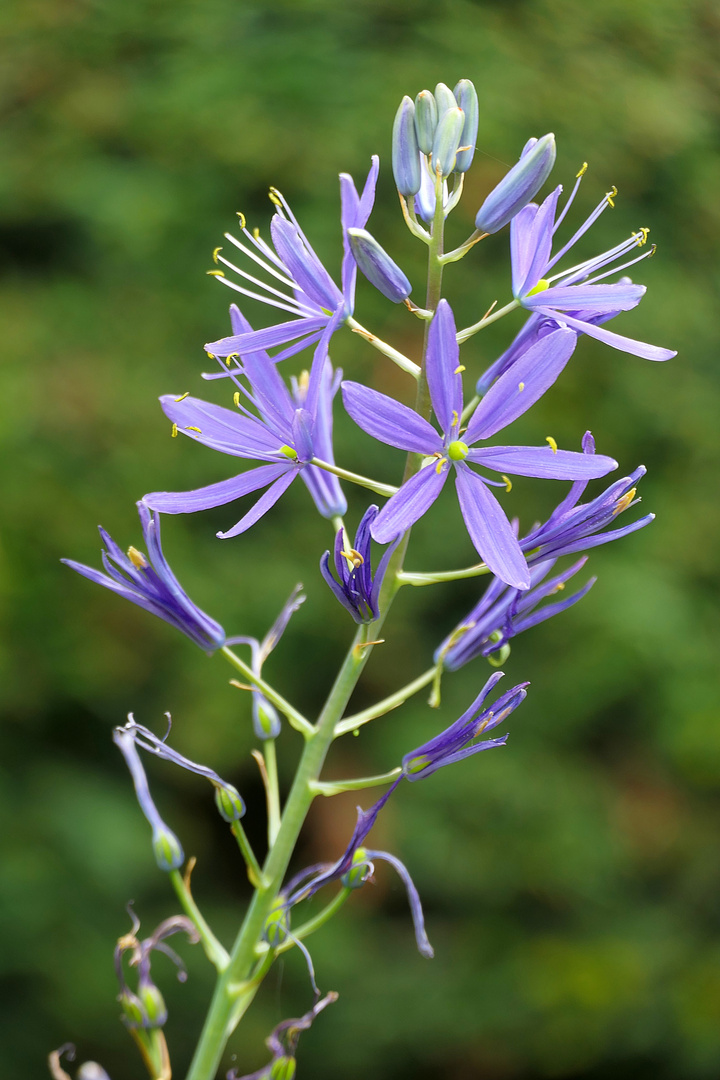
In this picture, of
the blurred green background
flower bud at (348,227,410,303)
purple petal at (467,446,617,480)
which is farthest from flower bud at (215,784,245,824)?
the blurred green background

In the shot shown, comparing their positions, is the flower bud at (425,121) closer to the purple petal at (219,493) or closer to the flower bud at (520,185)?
the flower bud at (520,185)

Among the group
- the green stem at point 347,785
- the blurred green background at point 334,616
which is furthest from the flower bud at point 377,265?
the blurred green background at point 334,616

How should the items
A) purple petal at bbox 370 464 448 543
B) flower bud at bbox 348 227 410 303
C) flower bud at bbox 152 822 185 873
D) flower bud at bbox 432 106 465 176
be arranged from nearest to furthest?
purple petal at bbox 370 464 448 543 → flower bud at bbox 348 227 410 303 → flower bud at bbox 432 106 465 176 → flower bud at bbox 152 822 185 873

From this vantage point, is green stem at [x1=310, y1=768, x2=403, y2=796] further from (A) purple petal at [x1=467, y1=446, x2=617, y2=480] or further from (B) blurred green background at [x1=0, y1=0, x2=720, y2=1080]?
(B) blurred green background at [x1=0, y1=0, x2=720, y2=1080]

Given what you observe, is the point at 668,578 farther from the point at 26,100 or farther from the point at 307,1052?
the point at 26,100

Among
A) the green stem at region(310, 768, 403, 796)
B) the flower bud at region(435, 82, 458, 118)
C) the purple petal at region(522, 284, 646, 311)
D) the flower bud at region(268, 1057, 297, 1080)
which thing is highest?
the flower bud at region(435, 82, 458, 118)

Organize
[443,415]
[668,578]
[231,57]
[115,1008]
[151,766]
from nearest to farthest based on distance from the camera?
[443,415] < [115,1008] < [151,766] < [668,578] < [231,57]

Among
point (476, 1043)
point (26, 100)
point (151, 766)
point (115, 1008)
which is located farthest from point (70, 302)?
point (476, 1043)
